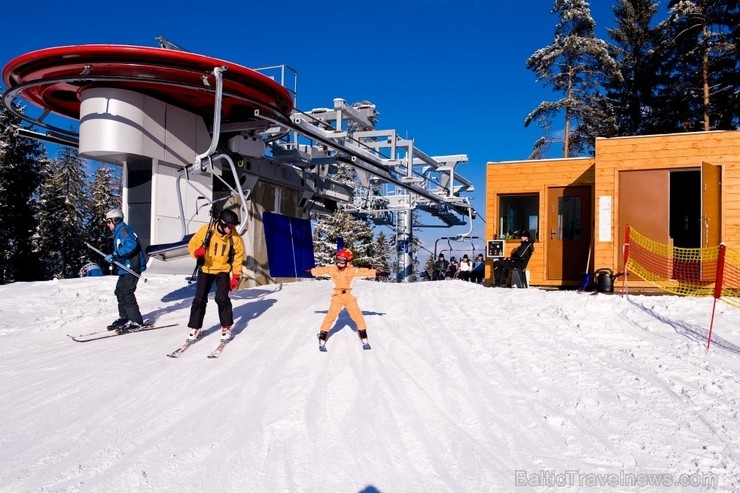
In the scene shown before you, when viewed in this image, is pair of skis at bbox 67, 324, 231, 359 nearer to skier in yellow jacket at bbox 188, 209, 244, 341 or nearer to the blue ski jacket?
skier in yellow jacket at bbox 188, 209, 244, 341

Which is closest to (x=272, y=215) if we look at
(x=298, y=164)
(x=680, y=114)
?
(x=298, y=164)

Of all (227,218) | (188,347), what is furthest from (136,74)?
(188,347)

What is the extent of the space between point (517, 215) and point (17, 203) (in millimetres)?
27860

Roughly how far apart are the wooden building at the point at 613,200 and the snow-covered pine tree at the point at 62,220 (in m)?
27.2

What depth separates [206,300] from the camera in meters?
8.13

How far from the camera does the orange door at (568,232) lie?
15195mm

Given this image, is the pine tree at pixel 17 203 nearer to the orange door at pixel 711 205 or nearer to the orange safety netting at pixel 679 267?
the orange safety netting at pixel 679 267

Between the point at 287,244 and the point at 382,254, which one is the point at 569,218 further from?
the point at 382,254

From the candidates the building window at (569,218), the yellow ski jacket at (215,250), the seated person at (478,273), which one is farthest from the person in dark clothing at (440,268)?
the yellow ski jacket at (215,250)

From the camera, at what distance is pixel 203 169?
11445mm

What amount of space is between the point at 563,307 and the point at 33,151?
1268 inches

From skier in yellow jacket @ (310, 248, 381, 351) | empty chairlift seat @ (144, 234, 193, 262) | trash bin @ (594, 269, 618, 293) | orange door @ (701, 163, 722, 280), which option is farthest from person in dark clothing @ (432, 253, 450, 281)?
skier in yellow jacket @ (310, 248, 381, 351)

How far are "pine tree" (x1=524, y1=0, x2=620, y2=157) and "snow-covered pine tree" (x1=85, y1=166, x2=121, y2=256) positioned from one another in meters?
27.1

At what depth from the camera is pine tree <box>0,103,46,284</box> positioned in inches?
1228
